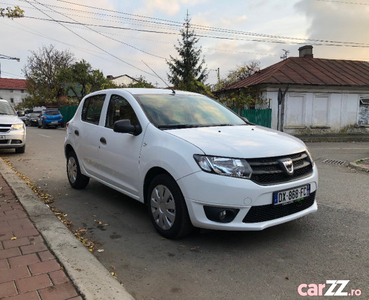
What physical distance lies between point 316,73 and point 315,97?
5.94 ft

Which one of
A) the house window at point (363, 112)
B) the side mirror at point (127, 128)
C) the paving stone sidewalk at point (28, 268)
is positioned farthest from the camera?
the house window at point (363, 112)

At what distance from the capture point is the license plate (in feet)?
10.6

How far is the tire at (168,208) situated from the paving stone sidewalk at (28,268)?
3.87ft

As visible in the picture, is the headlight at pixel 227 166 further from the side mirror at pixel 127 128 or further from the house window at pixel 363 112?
the house window at pixel 363 112

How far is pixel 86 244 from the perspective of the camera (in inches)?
140

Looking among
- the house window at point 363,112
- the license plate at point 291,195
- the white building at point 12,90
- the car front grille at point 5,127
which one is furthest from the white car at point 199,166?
the white building at point 12,90

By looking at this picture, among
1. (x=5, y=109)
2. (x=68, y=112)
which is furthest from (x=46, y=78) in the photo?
(x=5, y=109)

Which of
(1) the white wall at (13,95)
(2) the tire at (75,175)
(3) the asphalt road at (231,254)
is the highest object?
(1) the white wall at (13,95)

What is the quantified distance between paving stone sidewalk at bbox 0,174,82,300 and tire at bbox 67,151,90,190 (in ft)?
5.65

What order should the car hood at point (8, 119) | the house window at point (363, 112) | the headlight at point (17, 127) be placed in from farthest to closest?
the house window at point (363, 112) < the headlight at point (17, 127) < the car hood at point (8, 119)

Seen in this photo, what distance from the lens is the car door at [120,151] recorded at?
402cm

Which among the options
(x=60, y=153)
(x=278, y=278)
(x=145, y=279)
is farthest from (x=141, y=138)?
(x=60, y=153)

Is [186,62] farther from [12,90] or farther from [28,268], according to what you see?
[12,90]

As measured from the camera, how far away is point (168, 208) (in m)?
3.53
